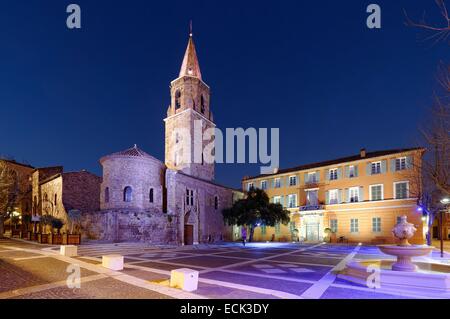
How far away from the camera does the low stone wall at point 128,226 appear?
83.8 ft

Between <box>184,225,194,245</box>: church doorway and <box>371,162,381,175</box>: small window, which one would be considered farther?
<box>371,162,381,175</box>: small window

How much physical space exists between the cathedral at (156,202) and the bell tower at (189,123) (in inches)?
8.6

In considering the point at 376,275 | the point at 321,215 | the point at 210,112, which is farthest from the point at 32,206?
the point at 376,275

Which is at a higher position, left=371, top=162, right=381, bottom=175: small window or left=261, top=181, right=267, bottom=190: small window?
left=371, top=162, right=381, bottom=175: small window

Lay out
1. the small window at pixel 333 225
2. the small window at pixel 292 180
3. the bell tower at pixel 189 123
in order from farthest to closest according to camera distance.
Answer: the bell tower at pixel 189 123 → the small window at pixel 292 180 → the small window at pixel 333 225

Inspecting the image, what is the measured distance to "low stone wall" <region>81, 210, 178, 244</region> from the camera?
83.8ft

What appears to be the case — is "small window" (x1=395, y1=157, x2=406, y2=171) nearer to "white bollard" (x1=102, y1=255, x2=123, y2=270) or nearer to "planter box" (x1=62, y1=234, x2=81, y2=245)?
"white bollard" (x1=102, y1=255, x2=123, y2=270)

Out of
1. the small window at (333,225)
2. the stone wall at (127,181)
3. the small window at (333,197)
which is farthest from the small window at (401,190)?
the stone wall at (127,181)

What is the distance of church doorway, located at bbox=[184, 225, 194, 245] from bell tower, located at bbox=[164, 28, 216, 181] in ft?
32.0

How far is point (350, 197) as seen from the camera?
34.3m

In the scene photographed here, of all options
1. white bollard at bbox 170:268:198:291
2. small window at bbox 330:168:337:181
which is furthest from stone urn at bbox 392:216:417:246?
small window at bbox 330:168:337:181

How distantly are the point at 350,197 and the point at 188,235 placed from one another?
62.3 feet

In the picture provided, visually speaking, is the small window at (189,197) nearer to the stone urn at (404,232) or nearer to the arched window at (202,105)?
the arched window at (202,105)

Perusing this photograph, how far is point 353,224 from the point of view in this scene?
33562 mm
